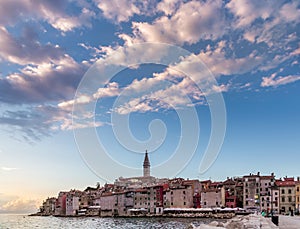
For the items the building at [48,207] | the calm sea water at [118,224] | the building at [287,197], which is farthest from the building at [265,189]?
the building at [48,207]

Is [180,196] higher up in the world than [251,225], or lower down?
lower down

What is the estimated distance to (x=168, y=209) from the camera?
8694 centimetres

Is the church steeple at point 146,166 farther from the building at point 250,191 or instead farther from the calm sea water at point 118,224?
the calm sea water at point 118,224

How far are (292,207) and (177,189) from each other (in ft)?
86.1

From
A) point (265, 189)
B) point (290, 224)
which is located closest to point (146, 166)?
point (265, 189)

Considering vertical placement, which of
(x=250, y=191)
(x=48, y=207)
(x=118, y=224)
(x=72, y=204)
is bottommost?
(x=48, y=207)

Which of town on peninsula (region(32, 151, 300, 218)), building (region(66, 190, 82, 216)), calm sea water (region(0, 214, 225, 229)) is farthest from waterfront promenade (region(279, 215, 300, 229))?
building (region(66, 190, 82, 216))

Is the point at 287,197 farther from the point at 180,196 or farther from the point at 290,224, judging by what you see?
the point at 290,224

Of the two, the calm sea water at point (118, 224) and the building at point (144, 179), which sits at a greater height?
the building at point (144, 179)

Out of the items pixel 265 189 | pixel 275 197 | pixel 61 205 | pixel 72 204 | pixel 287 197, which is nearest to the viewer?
pixel 287 197

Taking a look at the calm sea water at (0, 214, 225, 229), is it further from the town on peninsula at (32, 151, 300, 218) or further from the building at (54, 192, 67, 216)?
the building at (54, 192, 67, 216)

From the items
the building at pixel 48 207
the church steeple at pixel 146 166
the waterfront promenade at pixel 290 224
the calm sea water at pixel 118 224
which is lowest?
the building at pixel 48 207

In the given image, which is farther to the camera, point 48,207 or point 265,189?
point 48,207

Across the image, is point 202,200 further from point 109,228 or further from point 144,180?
point 144,180
